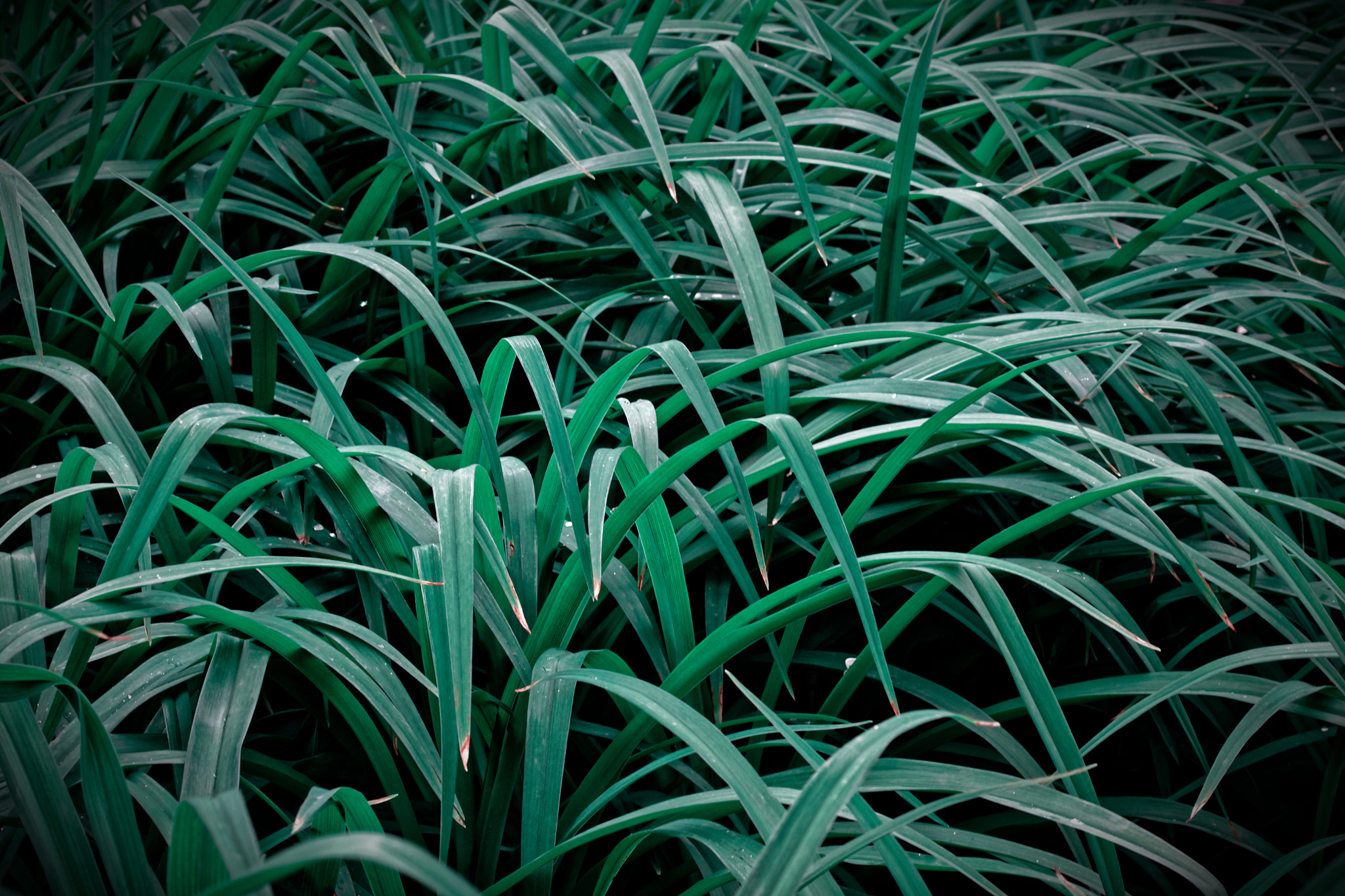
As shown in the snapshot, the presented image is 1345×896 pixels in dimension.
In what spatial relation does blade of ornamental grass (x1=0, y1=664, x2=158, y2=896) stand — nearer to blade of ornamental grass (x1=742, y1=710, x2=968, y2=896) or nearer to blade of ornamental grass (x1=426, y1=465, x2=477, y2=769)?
blade of ornamental grass (x1=426, y1=465, x2=477, y2=769)

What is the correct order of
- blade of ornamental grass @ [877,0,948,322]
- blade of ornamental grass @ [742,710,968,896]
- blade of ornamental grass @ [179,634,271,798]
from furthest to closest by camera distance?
blade of ornamental grass @ [877,0,948,322]
blade of ornamental grass @ [179,634,271,798]
blade of ornamental grass @ [742,710,968,896]

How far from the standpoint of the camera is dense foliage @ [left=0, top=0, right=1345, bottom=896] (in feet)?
1.25

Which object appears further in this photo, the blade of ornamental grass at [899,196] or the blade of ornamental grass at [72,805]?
the blade of ornamental grass at [899,196]

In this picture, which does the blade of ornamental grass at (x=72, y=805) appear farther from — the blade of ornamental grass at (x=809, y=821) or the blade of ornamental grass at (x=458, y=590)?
the blade of ornamental grass at (x=809, y=821)

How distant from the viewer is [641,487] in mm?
423

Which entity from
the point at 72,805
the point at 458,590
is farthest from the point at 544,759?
the point at 72,805

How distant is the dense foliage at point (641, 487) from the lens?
1.25 feet

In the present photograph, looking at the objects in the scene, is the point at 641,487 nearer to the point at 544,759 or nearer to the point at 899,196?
the point at 544,759

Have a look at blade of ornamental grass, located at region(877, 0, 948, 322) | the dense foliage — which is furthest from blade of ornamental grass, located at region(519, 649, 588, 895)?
blade of ornamental grass, located at region(877, 0, 948, 322)

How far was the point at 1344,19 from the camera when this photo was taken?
1.21m

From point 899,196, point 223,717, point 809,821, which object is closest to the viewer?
point 809,821

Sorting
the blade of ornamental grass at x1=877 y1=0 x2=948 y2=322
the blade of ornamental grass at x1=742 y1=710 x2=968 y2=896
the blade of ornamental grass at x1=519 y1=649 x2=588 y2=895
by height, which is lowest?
the blade of ornamental grass at x1=519 y1=649 x2=588 y2=895

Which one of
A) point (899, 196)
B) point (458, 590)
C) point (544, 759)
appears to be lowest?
point (544, 759)

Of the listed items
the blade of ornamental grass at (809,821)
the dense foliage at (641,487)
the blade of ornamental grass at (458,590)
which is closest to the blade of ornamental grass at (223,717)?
the dense foliage at (641,487)
